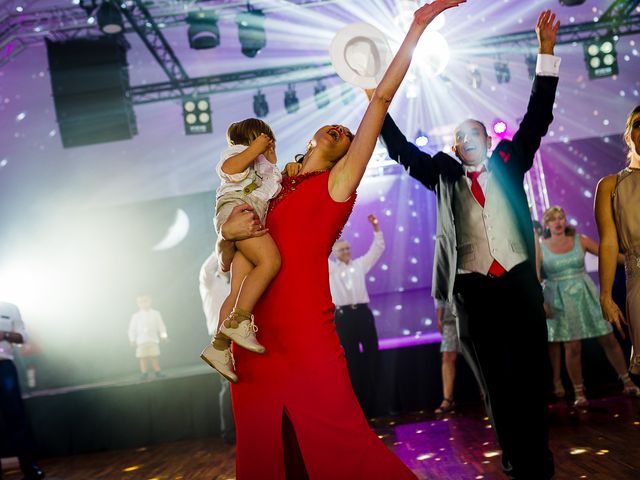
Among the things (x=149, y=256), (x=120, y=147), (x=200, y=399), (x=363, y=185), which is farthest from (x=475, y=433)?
(x=120, y=147)

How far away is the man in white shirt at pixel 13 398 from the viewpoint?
4438 mm

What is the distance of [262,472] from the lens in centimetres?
149

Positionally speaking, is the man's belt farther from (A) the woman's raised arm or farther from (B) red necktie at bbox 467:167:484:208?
(A) the woman's raised arm

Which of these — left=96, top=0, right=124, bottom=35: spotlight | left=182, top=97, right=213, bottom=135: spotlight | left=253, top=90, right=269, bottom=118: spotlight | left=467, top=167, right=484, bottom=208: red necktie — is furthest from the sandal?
left=96, top=0, right=124, bottom=35: spotlight

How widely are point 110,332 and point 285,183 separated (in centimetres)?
845

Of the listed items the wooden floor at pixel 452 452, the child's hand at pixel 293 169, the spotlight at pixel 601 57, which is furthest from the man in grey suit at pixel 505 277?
the spotlight at pixel 601 57

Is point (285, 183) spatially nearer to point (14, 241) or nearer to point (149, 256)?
point (149, 256)

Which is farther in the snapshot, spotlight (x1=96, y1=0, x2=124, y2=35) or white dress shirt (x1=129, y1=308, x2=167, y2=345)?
white dress shirt (x1=129, y1=308, x2=167, y2=345)

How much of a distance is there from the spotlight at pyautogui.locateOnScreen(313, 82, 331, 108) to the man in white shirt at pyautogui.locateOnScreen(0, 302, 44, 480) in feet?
18.3

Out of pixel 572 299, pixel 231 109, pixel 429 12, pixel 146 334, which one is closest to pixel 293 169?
pixel 429 12

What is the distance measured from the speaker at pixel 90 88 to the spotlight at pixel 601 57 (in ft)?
20.1

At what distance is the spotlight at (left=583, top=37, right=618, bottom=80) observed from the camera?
844cm

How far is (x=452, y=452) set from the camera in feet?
12.5

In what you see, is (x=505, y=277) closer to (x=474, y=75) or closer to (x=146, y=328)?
(x=146, y=328)
